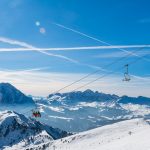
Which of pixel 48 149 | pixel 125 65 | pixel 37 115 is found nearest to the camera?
pixel 125 65

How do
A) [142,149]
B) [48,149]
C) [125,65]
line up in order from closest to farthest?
[142,149], [125,65], [48,149]

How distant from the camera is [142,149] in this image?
39875 millimetres

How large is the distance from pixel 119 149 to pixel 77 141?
75.7 meters

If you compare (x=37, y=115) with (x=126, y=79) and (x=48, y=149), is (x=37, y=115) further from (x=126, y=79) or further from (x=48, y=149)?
(x=48, y=149)

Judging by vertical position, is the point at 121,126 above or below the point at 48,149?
above

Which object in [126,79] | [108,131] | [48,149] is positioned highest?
[126,79]

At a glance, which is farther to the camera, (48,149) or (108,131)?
(48,149)

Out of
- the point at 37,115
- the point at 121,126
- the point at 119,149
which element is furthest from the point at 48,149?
the point at 119,149

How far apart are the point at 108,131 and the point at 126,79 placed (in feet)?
256

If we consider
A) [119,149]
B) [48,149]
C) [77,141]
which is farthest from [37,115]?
[48,149]

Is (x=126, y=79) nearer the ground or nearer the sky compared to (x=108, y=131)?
nearer the sky

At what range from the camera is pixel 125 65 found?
150ft

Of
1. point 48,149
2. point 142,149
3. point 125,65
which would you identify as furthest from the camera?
point 48,149

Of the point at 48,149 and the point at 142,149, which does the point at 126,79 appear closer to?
the point at 142,149
